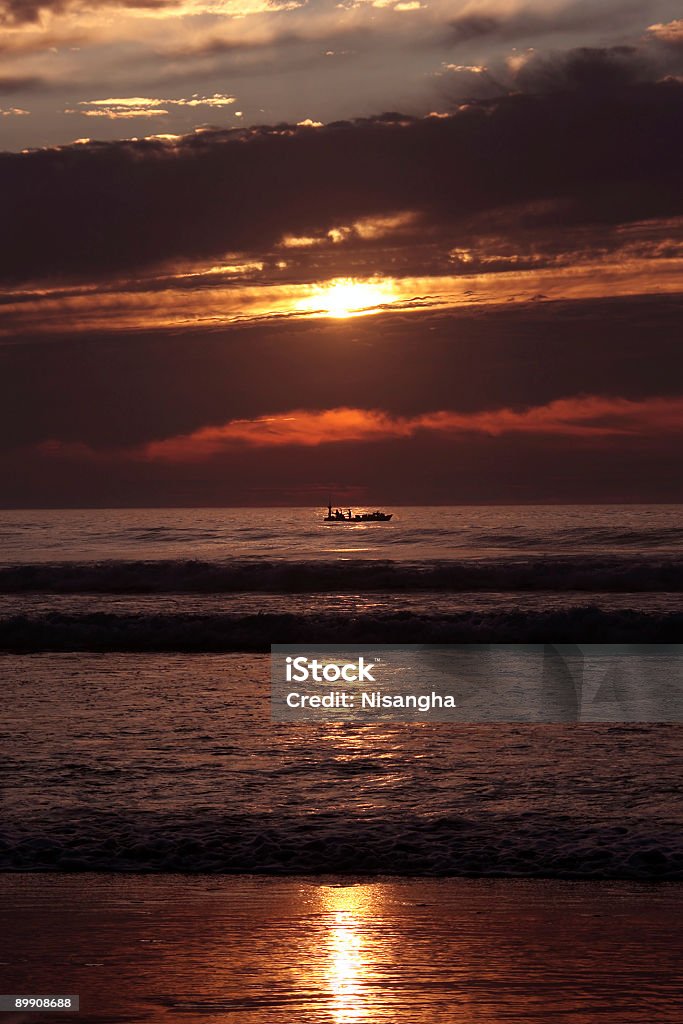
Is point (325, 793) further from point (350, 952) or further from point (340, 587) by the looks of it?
point (340, 587)

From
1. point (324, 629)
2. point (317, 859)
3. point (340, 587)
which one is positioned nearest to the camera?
point (317, 859)

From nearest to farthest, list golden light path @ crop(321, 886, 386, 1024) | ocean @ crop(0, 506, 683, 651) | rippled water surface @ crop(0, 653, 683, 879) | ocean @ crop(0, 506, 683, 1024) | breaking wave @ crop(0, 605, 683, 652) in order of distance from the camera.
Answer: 1. golden light path @ crop(321, 886, 386, 1024)
2. ocean @ crop(0, 506, 683, 1024)
3. rippled water surface @ crop(0, 653, 683, 879)
4. breaking wave @ crop(0, 605, 683, 652)
5. ocean @ crop(0, 506, 683, 651)

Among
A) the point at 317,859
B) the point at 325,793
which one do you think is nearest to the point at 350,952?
the point at 317,859

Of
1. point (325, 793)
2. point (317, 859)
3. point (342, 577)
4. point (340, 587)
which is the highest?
point (342, 577)

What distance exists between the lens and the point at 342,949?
5.86 m

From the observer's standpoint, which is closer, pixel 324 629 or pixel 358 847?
pixel 358 847

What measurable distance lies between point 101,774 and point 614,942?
5543 mm

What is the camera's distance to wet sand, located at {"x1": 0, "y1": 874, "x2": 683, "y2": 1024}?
16.9 feet

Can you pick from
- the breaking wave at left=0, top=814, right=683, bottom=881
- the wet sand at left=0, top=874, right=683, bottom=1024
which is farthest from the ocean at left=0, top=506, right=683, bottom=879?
the wet sand at left=0, top=874, right=683, bottom=1024

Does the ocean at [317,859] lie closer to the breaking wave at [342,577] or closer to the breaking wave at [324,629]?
the breaking wave at [324,629]

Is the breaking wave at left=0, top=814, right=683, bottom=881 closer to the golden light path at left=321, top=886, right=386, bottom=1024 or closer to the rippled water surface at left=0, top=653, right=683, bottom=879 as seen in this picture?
the rippled water surface at left=0, top=653, right=683, bottom=879

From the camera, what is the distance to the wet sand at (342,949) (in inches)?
203

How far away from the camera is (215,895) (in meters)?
6.94

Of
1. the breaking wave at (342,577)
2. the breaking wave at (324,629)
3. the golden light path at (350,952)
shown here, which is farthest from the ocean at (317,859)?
the breaking wave at (342,577)
